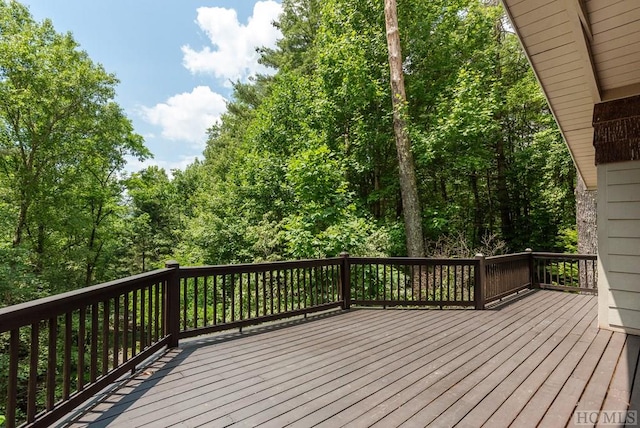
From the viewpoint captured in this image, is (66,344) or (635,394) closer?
(66,344)

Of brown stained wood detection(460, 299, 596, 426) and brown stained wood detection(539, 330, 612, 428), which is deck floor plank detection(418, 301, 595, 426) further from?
brown stained wood detection(539, 330, 612, 428)

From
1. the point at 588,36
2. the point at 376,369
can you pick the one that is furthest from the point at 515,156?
the point at 376,369

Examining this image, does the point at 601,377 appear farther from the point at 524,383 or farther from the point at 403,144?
the point at 403,144

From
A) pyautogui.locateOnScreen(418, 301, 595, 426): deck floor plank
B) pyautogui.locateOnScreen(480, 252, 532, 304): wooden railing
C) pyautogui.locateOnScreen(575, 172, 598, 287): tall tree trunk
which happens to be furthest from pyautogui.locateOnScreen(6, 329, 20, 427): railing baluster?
pyautogui.locateOnScreen(575, 172, 598, 287): tall tree trunk

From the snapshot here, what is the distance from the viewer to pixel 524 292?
6113 mm

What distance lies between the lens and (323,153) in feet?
23.6

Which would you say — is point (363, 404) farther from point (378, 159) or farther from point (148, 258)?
Result: point (148, 258)

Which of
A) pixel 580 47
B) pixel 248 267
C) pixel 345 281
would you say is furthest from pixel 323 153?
pixel 580 47

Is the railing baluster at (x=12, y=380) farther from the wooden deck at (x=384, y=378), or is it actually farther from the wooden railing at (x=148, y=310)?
the wooden deck at (x=384, y=378)

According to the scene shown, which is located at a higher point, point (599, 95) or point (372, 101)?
point (372, 101)

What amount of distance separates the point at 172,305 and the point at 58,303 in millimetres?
1311

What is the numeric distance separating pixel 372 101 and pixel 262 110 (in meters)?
3.97

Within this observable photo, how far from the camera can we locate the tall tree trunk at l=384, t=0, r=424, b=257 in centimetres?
771

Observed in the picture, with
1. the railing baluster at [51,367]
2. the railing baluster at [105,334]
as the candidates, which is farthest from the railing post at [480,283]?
the railing baluster at [51,367]
